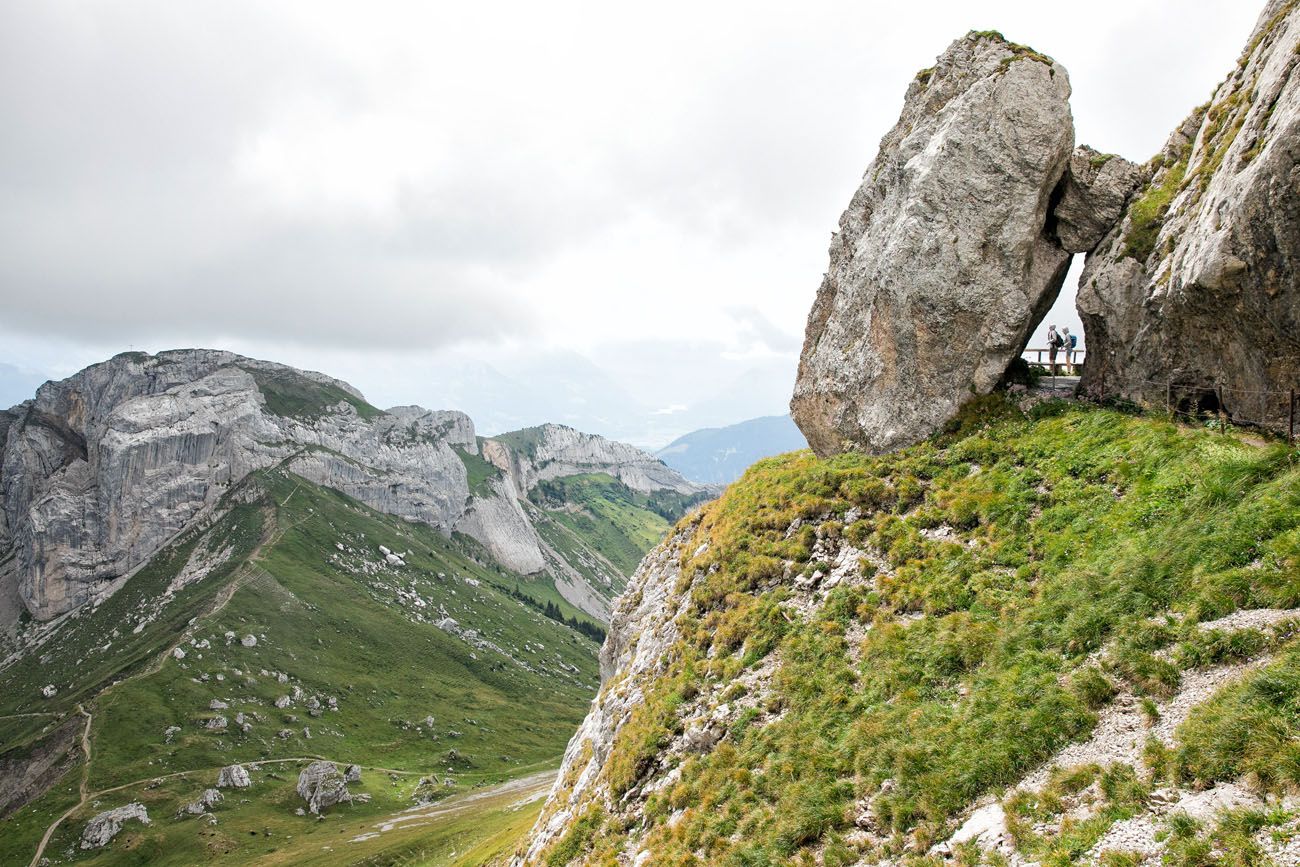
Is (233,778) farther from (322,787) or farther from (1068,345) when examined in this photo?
(1068,345)

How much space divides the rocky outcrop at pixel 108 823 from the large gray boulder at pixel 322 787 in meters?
26.0

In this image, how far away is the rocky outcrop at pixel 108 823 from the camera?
114 meters

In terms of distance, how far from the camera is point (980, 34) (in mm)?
36844

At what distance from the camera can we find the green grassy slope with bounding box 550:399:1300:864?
15297 mm

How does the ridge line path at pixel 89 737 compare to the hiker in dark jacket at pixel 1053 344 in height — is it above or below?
below

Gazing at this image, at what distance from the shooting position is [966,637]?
66.1 ft

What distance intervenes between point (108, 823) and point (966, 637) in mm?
158980

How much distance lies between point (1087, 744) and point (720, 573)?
63.1 ft

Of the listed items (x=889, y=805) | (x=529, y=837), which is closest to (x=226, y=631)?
(x=529, y=837)

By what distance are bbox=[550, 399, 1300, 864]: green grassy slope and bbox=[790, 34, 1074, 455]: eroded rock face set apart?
2781 millimetres

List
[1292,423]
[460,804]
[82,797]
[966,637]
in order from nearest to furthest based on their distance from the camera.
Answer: [966,637] < [1292,423] < [460,804] < [82,797]

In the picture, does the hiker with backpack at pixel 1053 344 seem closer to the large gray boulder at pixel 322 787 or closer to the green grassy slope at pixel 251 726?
the green grassy slope at pixel 251 726

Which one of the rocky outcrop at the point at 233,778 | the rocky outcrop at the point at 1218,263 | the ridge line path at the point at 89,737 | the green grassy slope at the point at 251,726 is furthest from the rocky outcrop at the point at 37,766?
the rocky outcrop at the point at 1218,263

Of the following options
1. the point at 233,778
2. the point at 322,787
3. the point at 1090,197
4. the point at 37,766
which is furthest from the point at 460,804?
the point at 1090,197
